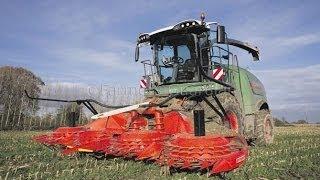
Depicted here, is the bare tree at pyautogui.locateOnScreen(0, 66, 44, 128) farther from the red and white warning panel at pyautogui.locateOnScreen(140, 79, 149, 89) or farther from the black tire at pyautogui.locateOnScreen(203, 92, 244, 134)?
the black tire at pyautogui.locateOnScreen(203, 92, 244, 134)

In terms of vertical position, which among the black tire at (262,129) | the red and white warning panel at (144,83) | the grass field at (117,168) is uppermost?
the red and white warning panel at (144,83)

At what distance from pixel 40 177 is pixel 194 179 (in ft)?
7.38

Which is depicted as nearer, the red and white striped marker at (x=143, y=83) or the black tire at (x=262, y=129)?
the red and white striped marker at (x=143, y=83)

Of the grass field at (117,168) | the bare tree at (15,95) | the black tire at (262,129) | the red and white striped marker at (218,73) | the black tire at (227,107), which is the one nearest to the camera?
the grass field at (117,168)

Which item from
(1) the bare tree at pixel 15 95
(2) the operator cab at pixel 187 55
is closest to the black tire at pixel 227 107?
(2) the operator cab at pixel 187 55

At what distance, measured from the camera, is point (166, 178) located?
20.2 feet

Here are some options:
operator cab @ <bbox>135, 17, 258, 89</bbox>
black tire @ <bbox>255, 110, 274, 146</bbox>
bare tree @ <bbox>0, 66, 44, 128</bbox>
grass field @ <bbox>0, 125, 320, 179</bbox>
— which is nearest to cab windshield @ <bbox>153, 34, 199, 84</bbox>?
operator cab @ <bbox>135, 17, 258, 89</bbox>

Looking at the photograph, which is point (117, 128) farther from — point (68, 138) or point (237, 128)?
point (237, 128)

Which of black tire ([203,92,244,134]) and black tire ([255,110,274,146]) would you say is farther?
black tire ([255,110,274,146])

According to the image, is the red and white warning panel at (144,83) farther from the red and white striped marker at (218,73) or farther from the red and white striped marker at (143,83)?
the red and white striped marker at (218,73)

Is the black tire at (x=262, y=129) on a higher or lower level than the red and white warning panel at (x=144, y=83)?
lower

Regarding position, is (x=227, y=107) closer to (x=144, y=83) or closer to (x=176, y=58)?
(x=176, y=58)

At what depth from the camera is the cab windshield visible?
388 inches

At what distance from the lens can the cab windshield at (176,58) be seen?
9.87 meters
